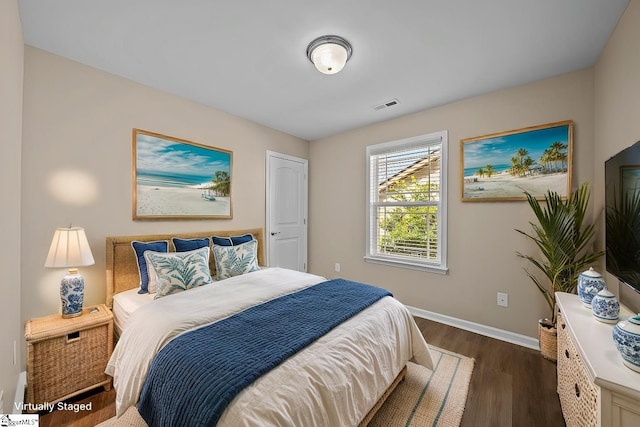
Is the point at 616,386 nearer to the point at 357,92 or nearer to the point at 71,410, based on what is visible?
the point at 357,92

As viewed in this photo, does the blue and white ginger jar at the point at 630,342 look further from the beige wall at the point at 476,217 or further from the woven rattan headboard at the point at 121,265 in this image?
the woven rattan headboard at the point at 121,265

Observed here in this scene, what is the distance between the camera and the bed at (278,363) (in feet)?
3.46

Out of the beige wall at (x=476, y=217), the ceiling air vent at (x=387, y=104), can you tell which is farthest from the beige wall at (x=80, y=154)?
the beige wall at (x=476, y=217)

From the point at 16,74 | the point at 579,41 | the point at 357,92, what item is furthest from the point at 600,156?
the point at 16,74

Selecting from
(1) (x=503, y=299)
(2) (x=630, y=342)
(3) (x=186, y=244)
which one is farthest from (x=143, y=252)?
(1) (x=503, y=299)

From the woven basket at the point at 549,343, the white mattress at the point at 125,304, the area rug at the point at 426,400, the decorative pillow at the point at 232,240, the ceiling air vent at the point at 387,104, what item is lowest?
the area rug at the point at 426,400

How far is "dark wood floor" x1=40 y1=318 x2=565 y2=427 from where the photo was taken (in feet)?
5.27

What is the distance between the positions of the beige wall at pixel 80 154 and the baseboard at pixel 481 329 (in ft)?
9.75

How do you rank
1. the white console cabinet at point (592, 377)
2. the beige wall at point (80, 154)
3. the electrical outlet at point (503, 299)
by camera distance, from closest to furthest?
the white console cabinet at point (592, 377) → the beige wall at point (80, 154) → the electrical outlet at point (503, 299)

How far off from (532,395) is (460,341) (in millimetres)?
766

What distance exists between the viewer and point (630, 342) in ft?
3.18

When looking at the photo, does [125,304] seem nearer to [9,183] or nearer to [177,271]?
[177,271]

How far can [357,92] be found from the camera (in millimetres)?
2666

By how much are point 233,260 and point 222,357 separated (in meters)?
1.52
